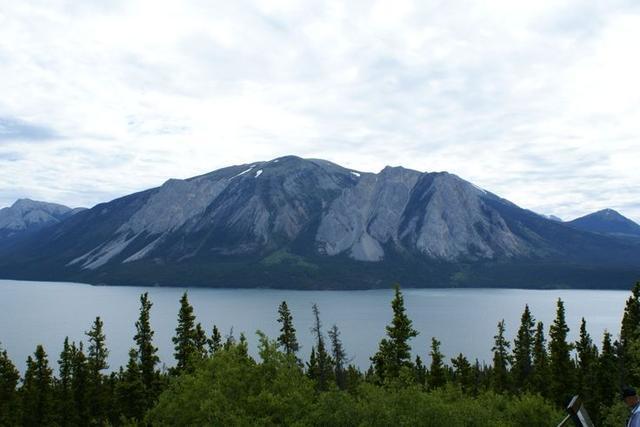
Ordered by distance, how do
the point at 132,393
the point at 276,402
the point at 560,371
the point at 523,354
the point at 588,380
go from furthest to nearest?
the point at 523,354 → the point at 588,380 → the point at 560,371 → the point at 132,393 → the point at 276,402

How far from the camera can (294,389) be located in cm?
3084

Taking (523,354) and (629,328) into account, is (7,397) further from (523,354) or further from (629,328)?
(523,354)

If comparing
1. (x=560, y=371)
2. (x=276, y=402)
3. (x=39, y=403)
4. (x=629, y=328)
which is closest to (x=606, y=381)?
(x=560, y=371)

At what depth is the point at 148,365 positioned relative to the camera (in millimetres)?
72500

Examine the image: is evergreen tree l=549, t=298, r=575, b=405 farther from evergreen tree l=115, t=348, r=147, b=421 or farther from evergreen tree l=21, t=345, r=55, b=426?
evergreen tree l=21, t=345, r=55, b=426

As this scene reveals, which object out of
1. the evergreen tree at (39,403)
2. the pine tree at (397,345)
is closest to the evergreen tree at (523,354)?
the pine tree at (397,345)

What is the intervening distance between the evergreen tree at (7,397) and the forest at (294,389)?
14cm

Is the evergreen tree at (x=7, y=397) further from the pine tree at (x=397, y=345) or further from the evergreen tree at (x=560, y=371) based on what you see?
the evergreen tree at (x=560, y=371)

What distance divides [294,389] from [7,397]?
60.0 m

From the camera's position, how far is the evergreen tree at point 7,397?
67.5 m

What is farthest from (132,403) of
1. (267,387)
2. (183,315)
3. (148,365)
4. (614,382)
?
(614,382)

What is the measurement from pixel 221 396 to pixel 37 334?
645ft

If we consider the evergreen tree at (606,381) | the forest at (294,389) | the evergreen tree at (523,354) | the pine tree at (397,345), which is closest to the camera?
the forest at (294,389)

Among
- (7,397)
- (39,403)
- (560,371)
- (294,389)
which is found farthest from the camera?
(560,371)
